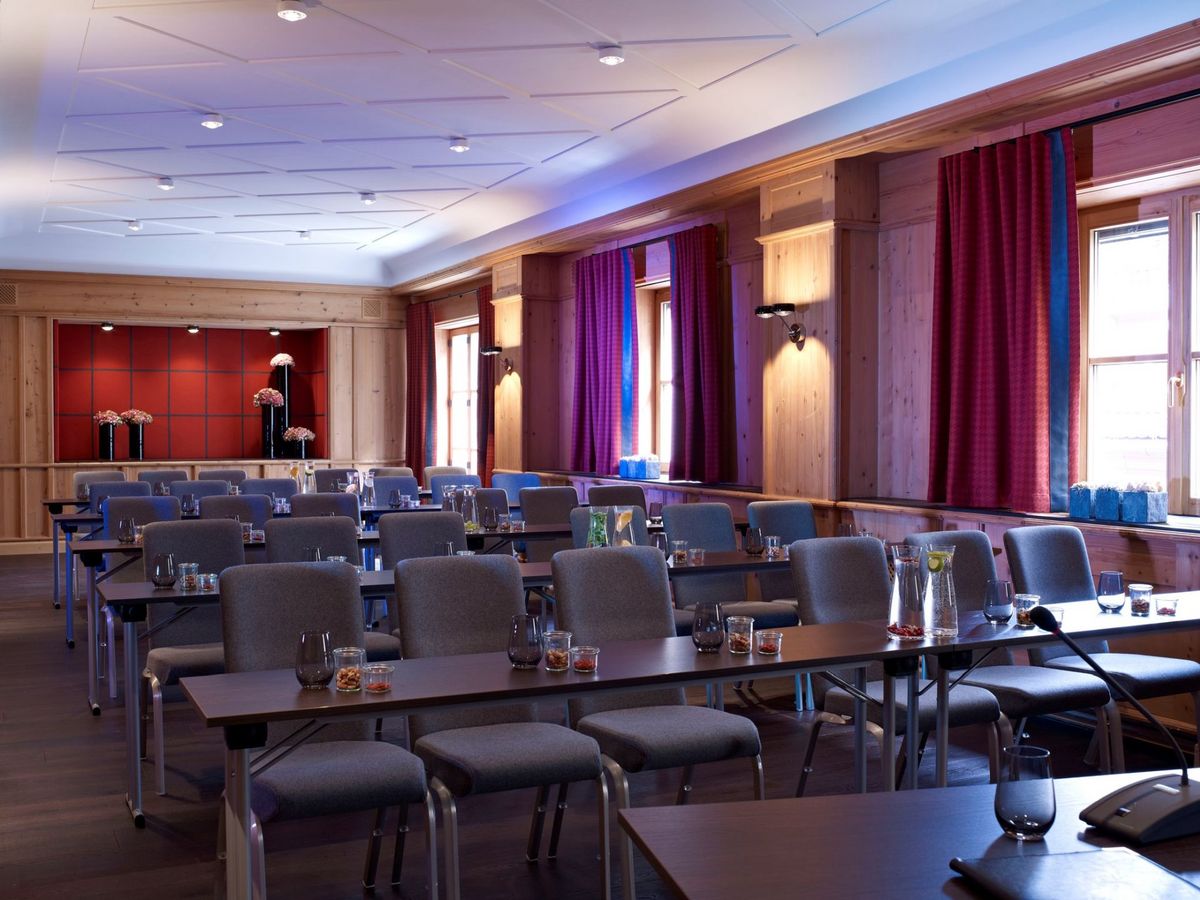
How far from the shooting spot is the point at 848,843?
1.76m

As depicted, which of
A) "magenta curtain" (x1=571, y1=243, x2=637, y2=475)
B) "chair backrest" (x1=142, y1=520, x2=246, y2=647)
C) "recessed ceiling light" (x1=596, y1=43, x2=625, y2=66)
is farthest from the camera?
"magenta curtain" (x1=571, y1=243, x2=637, y2=475)

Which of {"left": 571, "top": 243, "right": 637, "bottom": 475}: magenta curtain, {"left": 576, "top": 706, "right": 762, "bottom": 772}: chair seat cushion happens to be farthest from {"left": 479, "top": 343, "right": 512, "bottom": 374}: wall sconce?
{"left": 576, "top": 706, "right": 762, "bottom": 772}: chair seat cushion

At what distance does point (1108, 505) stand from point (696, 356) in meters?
3.63

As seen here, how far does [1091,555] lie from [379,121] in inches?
196

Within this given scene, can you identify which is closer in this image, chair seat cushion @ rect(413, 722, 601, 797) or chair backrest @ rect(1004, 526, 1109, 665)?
chair seat cushion @ rect(413, 722, 601, 797)

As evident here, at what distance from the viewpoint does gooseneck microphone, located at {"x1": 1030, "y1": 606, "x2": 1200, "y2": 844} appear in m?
1.72

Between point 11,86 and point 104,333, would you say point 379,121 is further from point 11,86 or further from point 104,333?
point 104,333

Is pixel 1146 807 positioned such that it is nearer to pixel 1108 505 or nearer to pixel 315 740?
pixel 315 740

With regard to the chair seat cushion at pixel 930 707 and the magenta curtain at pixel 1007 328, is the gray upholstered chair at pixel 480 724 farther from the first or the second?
the magenta curtain at pixel 1007 328

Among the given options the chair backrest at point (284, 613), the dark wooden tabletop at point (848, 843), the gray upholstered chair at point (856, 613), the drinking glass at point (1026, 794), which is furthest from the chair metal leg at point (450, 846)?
the drinking glass at point (1026, 794)

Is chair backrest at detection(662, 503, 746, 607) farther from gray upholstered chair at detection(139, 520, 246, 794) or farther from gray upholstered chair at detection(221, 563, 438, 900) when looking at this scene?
gray upholstered chair at detection(221, 563, 438, 900)

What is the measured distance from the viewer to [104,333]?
43.7 feet

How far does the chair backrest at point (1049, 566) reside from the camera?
4.50 m

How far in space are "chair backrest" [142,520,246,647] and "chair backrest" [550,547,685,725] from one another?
6.11 ft
